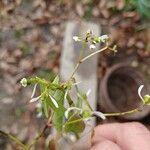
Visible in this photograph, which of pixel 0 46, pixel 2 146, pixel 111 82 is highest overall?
pixel 0 46

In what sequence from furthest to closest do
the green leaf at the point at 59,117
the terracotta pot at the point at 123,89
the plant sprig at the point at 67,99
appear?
1. the terracotta pot at the point at 123,89
2. the green leaf at the point at 59,117
3. the plant sprig at the point at 67,99

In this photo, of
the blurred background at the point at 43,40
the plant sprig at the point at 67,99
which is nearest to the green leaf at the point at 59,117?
the plant sprig at the point at 67,99

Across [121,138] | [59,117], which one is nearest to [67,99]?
[59,117]

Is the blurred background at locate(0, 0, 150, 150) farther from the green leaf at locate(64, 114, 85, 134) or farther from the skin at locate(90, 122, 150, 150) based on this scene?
the green leaf at locate(64, 114, 85, 134)

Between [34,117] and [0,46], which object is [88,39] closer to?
[34,117]

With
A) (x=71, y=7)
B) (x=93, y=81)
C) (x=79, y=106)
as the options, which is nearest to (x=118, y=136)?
(x=79, y=106)

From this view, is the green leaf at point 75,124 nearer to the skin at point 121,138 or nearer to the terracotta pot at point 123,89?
the skin at point 121,138

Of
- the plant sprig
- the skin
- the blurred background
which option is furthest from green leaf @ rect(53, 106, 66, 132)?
the blurred background
